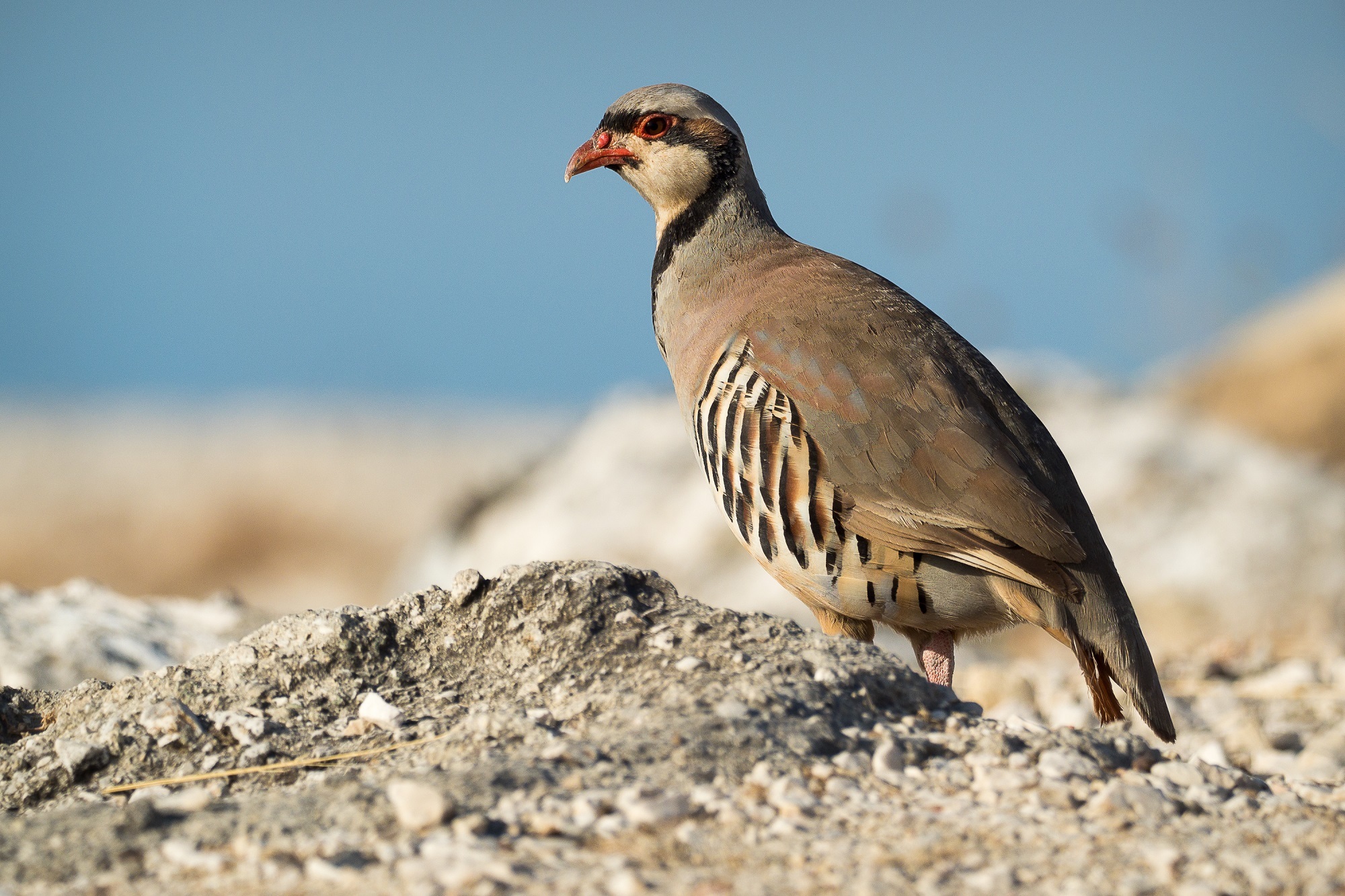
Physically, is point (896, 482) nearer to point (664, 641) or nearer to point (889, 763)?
point (664, 641)

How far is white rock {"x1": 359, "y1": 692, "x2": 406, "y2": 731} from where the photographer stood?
3.19 metres

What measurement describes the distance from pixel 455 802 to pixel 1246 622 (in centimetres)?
943

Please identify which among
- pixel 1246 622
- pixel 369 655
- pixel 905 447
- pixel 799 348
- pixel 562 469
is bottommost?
pixel 369 655

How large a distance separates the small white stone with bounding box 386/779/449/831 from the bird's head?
3456 millimetres

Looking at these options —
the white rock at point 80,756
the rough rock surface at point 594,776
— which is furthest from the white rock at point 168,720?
the white rock at point 80,756

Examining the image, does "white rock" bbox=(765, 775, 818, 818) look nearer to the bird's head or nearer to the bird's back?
the bird's back

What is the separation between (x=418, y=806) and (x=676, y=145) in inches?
142

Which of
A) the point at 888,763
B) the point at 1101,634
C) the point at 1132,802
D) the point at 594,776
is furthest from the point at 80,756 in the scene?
the point at 1101,634

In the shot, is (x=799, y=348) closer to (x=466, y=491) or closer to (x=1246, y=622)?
(x=1246, y=622)

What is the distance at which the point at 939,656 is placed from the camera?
184 inches

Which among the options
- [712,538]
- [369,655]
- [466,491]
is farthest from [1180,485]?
[369,655]

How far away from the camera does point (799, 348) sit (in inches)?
179

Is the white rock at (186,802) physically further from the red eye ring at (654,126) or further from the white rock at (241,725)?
the red eye ring at (654,126)

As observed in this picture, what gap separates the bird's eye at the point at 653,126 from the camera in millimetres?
5562
